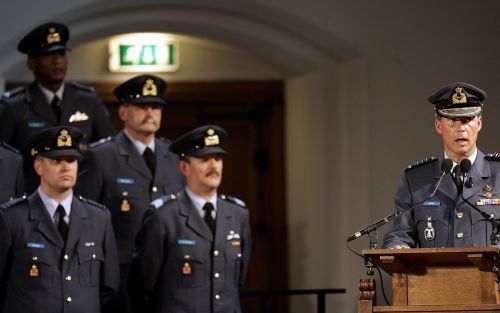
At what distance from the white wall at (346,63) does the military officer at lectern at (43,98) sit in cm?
100

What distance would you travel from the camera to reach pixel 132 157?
6715 millimetres

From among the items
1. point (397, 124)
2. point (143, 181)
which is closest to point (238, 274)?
point (143, 181)

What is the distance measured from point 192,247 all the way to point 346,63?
2657 millimetres

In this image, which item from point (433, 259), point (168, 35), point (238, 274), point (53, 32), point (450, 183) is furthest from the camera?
point (168, 35)

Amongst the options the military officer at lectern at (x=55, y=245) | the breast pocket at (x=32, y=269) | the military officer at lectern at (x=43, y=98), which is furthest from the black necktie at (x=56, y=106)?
the breast pocket at (x=32, y=269)

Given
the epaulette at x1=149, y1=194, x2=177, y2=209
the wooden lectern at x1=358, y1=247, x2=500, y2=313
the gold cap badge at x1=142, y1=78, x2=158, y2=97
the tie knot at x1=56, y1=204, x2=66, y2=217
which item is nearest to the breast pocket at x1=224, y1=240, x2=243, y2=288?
the epaulette at x1=149, y1=194, x2=177, y2=209

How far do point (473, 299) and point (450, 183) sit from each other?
57 cm

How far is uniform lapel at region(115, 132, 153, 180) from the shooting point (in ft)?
22.0

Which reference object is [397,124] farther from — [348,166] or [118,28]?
[118,28]

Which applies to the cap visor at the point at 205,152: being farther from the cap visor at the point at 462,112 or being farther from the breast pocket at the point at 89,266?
the cap visor at the point at 462,112

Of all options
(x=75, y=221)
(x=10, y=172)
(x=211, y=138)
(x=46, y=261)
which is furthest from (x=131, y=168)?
(x=46, y=261)

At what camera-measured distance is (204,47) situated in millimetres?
9344

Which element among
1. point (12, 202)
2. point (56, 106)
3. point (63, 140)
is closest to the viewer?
point (12, 202)

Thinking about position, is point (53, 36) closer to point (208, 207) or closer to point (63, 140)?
point (63, 140)
